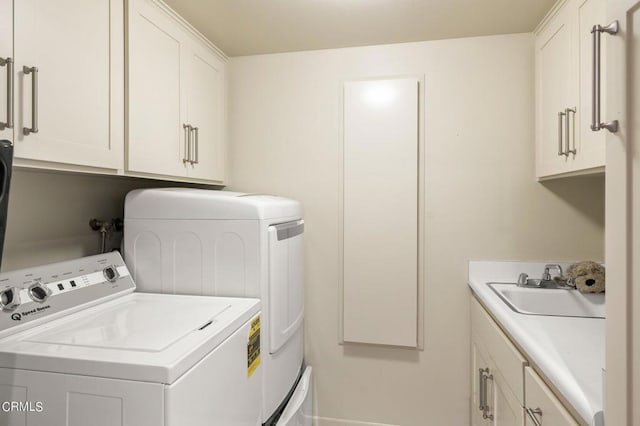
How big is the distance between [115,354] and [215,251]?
628 mm

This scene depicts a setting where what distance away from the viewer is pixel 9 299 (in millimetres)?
1043

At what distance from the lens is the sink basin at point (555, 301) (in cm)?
159

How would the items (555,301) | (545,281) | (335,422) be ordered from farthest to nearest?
(335,422) → (545,281) → (555,301)

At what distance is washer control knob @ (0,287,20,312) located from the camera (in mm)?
1021

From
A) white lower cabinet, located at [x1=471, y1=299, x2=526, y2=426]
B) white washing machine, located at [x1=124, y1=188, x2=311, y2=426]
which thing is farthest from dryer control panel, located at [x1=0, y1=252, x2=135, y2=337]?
white lower cabinet, located at [x1=471, y1=299, x2=526, y2=426]

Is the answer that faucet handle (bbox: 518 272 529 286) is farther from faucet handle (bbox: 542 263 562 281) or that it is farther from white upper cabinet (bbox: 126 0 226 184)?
white upper cabinet (bbox: 126 0 226 184)

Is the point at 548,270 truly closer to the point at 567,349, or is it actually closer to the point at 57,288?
the point at 567,349

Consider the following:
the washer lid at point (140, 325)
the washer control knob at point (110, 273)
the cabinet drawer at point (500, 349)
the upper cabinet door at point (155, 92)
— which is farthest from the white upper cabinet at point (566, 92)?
the washer control knob at point (110, 273)

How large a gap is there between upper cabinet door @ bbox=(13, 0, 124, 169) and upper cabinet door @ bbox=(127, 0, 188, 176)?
6cm

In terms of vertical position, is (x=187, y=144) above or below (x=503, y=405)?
above

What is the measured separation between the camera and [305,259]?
83.7 inches

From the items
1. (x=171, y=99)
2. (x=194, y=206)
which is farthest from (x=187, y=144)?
(x=194, y=206)

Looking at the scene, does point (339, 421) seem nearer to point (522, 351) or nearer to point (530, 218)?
point (522, 351)

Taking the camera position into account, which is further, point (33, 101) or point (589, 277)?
point (589, 277)
